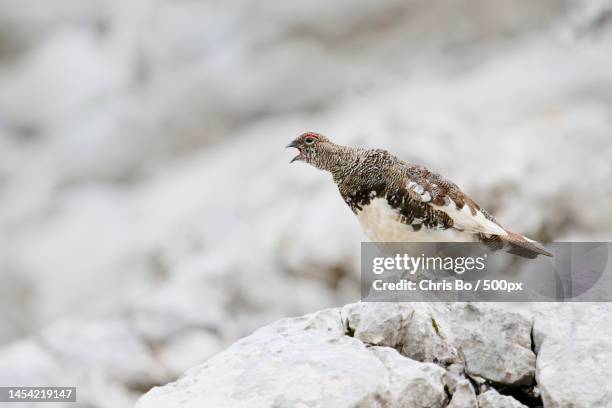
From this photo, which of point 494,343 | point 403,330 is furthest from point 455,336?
point 403,330

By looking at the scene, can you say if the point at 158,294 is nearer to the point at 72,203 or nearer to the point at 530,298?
the point at 72,203

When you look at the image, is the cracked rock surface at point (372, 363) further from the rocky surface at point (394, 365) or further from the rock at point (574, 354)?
the rock at point (574, 354)

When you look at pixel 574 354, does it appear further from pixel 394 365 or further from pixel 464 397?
pixel 394 365

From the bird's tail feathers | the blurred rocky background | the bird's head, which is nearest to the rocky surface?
the bird's tail feathers

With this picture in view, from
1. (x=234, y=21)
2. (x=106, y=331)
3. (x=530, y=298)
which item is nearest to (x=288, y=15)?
(x=234, y=21)

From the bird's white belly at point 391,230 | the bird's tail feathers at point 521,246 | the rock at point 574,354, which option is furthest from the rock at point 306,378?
the bird's tail feathers at point 521,246
